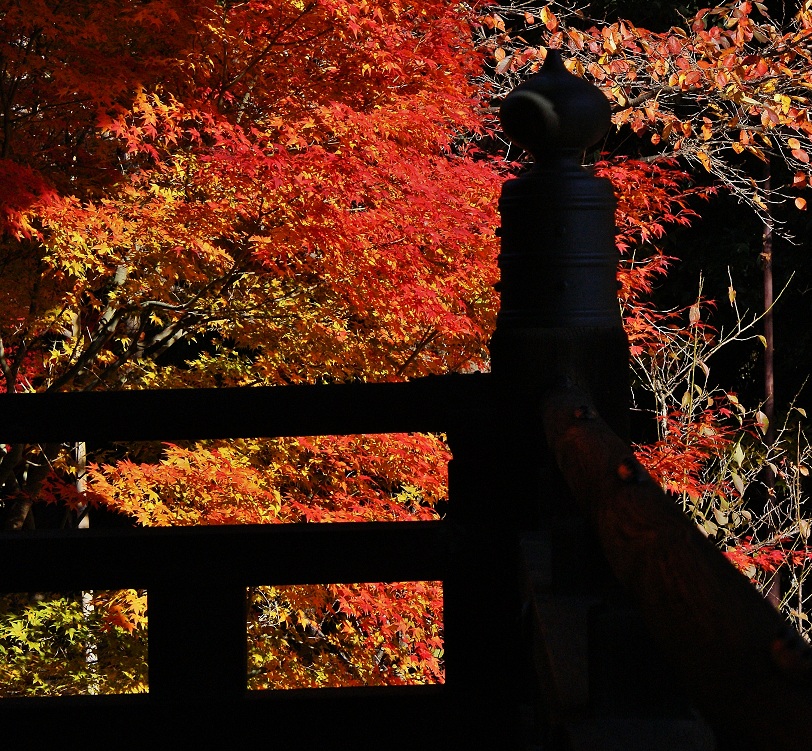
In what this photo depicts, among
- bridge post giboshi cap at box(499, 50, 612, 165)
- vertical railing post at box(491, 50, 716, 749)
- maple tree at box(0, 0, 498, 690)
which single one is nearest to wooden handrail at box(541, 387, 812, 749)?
vertical railing post at box(491, 50, 716, 749)

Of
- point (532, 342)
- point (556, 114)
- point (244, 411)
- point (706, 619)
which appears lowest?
point (706, 619)

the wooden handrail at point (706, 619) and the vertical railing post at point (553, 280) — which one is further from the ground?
the vertical railing post at point (553, 280)

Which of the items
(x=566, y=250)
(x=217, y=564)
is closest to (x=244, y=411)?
(x=217, y=564)

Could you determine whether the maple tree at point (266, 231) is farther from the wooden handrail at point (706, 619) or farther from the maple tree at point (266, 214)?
the wooden handrail at point (706, 619)

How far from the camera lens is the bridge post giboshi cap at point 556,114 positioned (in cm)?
201

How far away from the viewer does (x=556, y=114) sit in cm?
201

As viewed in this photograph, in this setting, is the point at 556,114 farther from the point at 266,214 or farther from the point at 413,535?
the point at 266,214

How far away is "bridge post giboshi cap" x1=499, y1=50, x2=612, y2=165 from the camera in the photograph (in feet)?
6.60

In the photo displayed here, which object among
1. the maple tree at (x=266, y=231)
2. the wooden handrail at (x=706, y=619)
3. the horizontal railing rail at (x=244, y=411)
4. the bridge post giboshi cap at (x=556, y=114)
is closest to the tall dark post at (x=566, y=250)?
the bridge post giboshi cap at (x=556, y=114)

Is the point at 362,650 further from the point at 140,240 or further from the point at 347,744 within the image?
the point at 347,744

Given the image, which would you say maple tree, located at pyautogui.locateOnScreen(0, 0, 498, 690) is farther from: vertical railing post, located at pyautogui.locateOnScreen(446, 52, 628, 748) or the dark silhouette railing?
vertical railing post, located at pyautogui.locateOnScreen(446, 52, 628, 748)

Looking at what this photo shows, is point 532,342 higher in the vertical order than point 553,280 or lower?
lower

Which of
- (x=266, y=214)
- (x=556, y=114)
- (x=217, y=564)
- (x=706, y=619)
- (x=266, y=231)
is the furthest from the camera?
(x=266, y=231)

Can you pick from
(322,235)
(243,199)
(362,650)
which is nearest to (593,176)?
(322,235)
